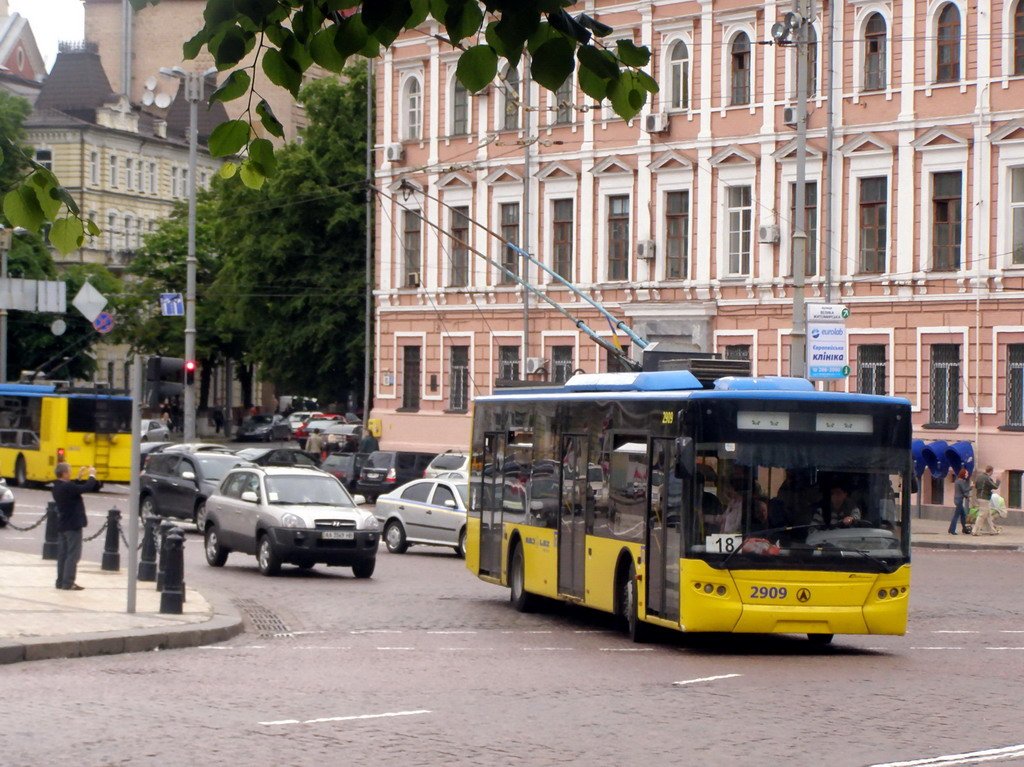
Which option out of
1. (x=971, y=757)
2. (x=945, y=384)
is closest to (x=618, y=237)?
(x=945, y=384)

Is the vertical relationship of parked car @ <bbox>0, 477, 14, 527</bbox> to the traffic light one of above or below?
below

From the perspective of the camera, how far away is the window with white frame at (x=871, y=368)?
45.2m

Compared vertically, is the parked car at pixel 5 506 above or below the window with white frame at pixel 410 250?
below

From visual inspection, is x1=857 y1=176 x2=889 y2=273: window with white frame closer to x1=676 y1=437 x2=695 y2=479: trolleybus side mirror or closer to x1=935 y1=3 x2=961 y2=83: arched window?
x1=935 y1=3 x2=961 y2=83: arched window

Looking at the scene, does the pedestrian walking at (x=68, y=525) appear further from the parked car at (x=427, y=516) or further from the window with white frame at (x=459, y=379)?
the window with white frame at (x=459, y=379)

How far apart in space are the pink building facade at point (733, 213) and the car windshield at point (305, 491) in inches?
521

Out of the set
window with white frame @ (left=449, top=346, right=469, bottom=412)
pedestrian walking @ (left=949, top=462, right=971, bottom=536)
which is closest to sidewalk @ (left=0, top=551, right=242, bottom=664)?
pedestrian walking @ (left=949, top=462, right=971, bottom=536)

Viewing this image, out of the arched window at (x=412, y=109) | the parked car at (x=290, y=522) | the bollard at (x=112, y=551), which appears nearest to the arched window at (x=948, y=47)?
the arched window at (x=412, y=109)

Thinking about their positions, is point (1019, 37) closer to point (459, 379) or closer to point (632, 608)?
point (459, 379)

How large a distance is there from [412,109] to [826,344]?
952 inches

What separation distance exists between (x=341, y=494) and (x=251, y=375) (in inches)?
2761

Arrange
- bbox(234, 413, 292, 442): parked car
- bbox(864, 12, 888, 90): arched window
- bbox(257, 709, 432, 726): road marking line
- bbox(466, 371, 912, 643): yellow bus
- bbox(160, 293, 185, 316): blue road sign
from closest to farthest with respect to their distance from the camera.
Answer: bbox(257, 709, 432, 726): road marking line < bbox(466, 371, 912, 643): yellow bus < bbox(864, 12, 888, 90): arched window < bbox(160, 293, 185, 316): blue road sign < bbox(234, 413, 292, 442): parked car

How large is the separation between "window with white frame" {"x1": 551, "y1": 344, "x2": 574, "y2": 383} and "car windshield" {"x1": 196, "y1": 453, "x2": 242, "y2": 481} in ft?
48.9

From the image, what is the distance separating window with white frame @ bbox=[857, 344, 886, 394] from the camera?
45219mm
